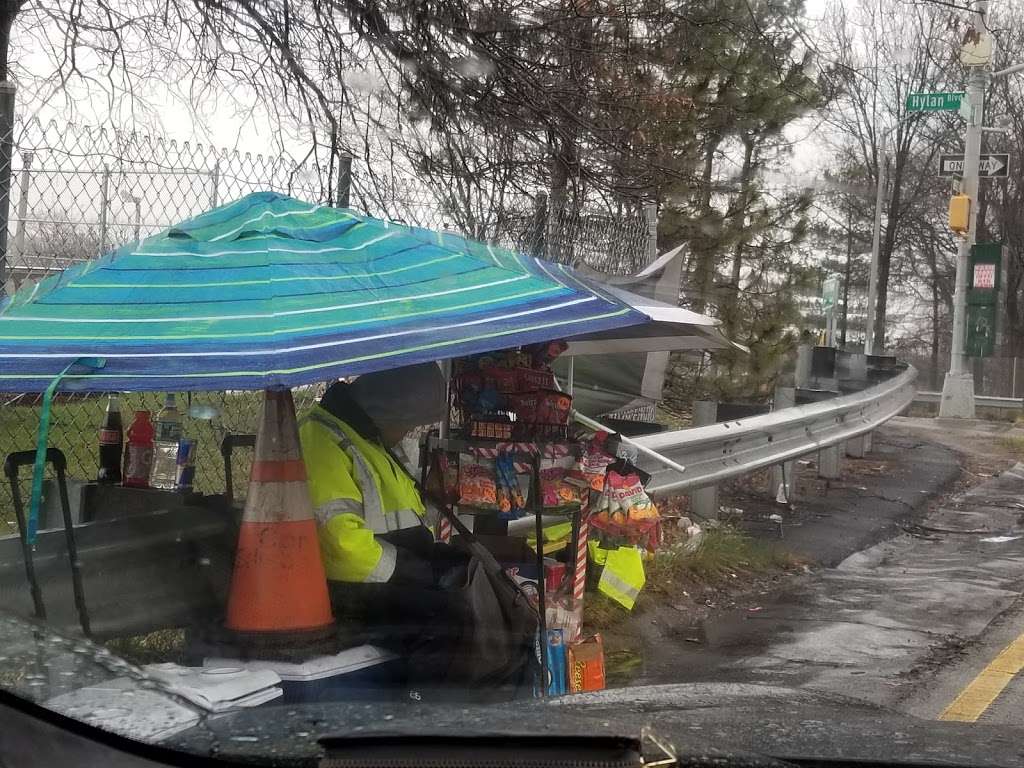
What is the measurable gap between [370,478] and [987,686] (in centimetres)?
308

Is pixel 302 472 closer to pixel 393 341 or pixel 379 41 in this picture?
pixel 393 341

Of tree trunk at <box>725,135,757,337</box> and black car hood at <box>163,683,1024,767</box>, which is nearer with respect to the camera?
black car hood at <box>163,683,1024,767</box>

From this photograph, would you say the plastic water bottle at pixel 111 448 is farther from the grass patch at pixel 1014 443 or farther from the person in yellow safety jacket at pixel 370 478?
Result: the grass patch at pixel 1014 443

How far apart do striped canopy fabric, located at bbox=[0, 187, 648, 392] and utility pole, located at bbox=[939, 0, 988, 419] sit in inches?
676

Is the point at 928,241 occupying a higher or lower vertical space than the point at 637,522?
higher

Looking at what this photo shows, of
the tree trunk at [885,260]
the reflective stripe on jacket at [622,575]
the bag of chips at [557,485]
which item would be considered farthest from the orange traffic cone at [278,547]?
the tree trunk at [885,260]

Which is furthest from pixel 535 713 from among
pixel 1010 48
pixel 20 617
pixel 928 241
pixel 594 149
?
pixel 928 241

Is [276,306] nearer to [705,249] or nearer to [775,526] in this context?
[775,526]

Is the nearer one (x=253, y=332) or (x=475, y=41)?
(x=253, y=332)

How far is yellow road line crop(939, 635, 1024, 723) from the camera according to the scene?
4.73 metres

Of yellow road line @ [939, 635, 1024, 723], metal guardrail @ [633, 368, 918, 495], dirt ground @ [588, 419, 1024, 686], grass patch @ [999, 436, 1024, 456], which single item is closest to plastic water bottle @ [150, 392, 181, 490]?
dirt ground @ [588, 419, 1024, 686]

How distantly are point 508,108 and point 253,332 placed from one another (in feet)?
17.7

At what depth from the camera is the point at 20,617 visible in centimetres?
251

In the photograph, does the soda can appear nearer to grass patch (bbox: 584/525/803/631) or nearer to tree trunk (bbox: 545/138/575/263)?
grass patch (bbox: 584/525/803/631)
